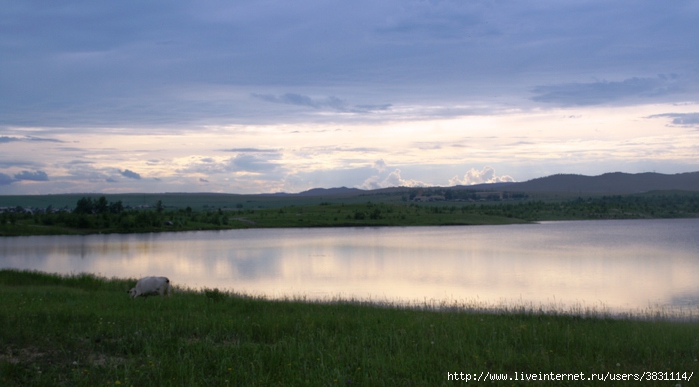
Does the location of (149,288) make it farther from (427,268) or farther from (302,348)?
(427,268)

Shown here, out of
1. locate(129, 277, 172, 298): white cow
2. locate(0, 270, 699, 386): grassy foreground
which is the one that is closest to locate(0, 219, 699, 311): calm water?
locate(129, 277, 172, 298): white cow

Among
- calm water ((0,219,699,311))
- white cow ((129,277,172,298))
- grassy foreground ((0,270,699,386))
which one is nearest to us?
grassy foreground ((0,270,699,386))

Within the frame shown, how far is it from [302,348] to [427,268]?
915 inches

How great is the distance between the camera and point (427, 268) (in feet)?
103

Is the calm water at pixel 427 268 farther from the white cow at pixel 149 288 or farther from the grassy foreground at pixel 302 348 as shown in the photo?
the grassy foreground at pixel 302 348

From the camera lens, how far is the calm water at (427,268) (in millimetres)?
22516

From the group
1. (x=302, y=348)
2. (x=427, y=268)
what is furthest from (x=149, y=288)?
(x=427, y=268)

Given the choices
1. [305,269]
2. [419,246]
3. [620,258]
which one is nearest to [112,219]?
[419,246]

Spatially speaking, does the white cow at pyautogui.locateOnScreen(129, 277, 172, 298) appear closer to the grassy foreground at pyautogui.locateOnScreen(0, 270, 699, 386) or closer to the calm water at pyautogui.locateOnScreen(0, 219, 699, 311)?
the grassy foreground at pyautogui.locateOnScreen(0, 270, 699, 386)

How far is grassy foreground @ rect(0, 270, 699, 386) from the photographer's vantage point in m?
7.41

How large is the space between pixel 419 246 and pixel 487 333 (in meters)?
37.0

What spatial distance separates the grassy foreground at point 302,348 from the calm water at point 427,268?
10.0 metres

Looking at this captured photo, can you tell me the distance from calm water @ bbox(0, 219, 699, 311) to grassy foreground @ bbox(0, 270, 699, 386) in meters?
10.0

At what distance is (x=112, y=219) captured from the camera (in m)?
79.0
